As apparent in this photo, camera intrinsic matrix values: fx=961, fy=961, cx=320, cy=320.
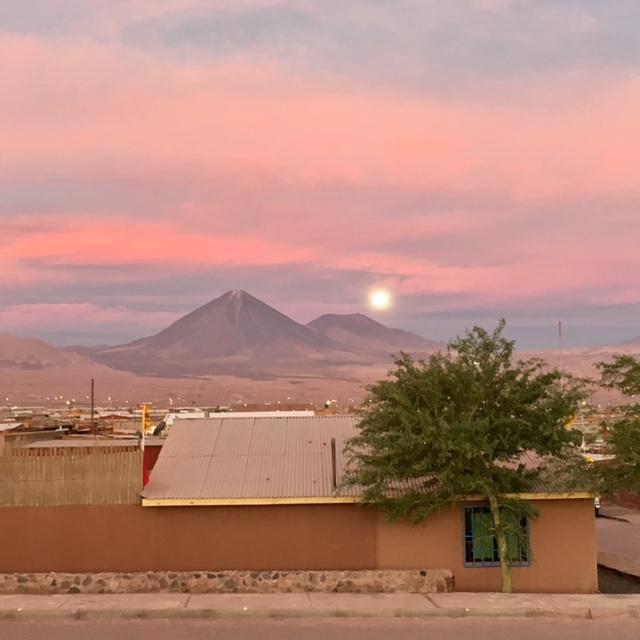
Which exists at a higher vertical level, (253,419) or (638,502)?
(253,419)

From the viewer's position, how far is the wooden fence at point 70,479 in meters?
22.5

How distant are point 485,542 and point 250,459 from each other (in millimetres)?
6143

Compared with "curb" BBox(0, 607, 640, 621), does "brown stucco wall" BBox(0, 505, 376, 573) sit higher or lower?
higher

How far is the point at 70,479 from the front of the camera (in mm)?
22656

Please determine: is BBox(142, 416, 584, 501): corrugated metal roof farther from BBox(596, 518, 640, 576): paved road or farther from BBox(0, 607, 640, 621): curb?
BBox(596, 518, 640, 576): paved road

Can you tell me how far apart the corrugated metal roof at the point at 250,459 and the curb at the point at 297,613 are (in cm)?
338

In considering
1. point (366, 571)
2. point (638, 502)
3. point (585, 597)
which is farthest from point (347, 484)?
point (638, 502)

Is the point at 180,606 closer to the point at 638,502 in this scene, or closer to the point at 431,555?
the point at 431,555

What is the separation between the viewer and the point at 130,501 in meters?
22.6

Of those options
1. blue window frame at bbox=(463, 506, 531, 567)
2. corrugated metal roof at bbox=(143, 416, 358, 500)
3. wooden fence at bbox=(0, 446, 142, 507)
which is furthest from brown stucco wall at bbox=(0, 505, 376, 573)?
blue window frame at bbox=(463, 506, 531, 567)

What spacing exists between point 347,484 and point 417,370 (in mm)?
3154

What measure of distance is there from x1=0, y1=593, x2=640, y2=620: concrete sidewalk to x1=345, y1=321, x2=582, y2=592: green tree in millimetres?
2024

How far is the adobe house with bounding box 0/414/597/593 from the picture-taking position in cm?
2241

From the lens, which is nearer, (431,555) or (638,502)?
(431,555)
